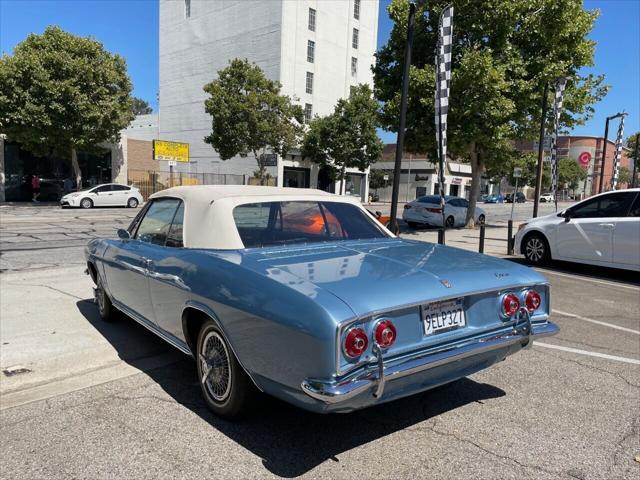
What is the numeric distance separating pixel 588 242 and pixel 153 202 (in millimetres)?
7926

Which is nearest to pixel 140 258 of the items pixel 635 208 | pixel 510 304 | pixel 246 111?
pixel 510 304

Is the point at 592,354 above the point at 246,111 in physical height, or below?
below

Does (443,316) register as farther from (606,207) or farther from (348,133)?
(348,133)

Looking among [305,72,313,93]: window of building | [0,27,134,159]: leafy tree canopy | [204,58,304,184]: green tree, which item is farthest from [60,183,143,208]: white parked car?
[305,72,313,93]: window of building

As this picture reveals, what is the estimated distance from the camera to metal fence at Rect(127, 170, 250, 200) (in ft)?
126

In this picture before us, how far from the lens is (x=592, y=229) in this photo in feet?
30.2

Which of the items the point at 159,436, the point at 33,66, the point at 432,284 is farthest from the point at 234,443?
the point at 33,66

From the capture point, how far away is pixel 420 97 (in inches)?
653

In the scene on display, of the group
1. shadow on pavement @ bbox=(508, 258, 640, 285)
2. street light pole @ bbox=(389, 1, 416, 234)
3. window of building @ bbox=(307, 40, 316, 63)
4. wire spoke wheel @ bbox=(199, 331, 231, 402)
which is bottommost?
shadow on pavement @ bbox=(508, 258, 640, 285)

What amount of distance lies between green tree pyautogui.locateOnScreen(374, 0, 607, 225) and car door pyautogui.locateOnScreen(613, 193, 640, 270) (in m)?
7.86

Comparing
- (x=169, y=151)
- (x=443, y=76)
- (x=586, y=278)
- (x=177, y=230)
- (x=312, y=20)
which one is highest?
(x=312, y=20)

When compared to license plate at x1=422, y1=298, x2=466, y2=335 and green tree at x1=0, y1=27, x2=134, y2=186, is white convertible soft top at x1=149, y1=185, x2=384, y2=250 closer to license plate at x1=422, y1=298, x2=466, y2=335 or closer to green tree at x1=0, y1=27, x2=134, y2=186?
license plate at x1=422, y1=298, x2=466, y2=335

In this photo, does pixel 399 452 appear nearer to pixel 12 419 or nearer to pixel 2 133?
pixel 12 419

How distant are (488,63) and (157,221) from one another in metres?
13.6
